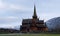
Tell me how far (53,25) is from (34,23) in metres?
31.3

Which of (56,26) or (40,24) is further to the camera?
(56,26)

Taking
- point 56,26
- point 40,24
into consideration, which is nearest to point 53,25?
point 56,26

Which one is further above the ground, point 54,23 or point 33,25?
point 54,23

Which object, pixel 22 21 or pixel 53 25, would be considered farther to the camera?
pixel 53 25

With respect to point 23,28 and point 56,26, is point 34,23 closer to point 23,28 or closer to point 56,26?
point 23,28

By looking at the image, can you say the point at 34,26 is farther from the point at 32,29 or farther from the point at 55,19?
the point at 55,19

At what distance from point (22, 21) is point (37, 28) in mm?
10396

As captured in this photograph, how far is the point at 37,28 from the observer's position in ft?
451

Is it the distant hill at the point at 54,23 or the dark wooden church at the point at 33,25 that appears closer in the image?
the dark wooden church at the point at 33,25

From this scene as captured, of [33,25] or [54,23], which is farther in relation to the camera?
[54,23]

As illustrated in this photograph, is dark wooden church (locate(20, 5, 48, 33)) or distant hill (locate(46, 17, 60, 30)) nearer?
dark wooden church (locate(20, 5, 48, 33))

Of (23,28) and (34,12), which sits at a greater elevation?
(34,12)

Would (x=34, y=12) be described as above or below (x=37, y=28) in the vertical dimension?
above

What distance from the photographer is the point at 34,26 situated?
13762 centimetres
